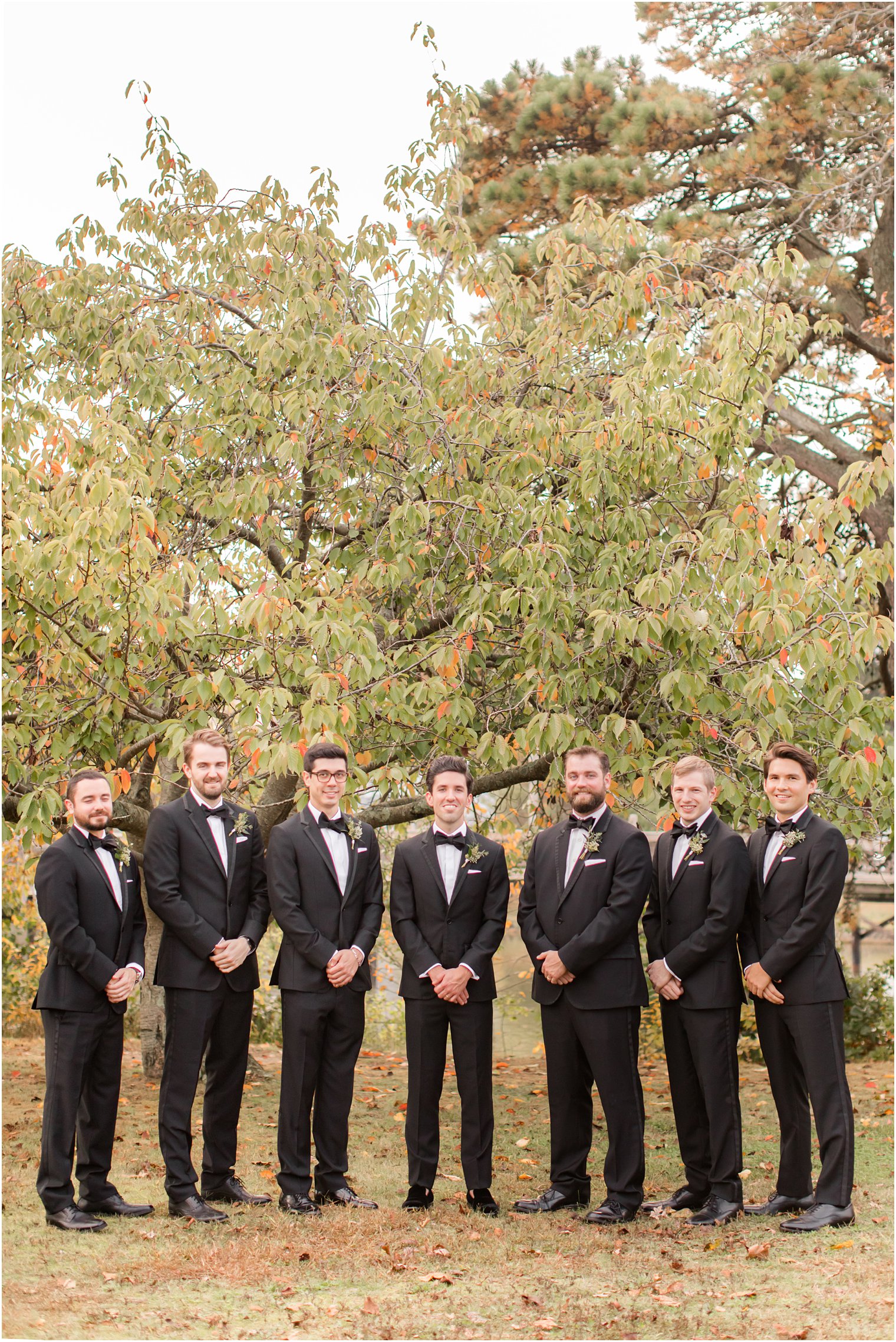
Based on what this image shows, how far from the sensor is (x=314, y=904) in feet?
18.9

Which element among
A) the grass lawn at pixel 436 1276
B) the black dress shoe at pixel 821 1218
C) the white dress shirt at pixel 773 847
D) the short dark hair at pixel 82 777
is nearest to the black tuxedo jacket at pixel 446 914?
the grass lawn at pixel 436 1276

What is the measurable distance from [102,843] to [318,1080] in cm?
147

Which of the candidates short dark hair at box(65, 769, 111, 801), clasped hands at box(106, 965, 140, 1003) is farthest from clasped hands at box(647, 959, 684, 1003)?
short dark hair at box(65, 769, 111, 801)

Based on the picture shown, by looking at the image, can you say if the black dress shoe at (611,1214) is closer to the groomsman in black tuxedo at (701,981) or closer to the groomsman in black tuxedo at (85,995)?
the groomsman in black tuxedo at (701,981)

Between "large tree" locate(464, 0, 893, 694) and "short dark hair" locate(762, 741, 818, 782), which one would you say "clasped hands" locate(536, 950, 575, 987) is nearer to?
"short dark hair" locate(762, 741, 818, 782)

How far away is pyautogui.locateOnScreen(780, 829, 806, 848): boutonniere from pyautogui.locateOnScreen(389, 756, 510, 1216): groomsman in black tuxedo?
1.29m

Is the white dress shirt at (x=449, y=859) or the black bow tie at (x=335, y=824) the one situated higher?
the black bow tie at (x=335, y=824)

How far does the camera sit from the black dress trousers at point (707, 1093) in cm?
554

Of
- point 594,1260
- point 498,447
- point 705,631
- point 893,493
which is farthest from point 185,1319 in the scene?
point 893,493

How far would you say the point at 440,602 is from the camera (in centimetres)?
789

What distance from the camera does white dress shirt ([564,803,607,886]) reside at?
19.0 ft

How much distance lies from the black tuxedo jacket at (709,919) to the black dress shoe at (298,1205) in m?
1.86

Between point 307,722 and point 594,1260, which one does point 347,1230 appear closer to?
point 594,1260

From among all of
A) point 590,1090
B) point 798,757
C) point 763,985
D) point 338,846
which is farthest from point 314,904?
point 798,757
